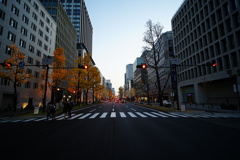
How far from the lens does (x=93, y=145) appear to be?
15.1 ft

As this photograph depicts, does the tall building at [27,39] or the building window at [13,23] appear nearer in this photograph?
the tall building at [27,39]

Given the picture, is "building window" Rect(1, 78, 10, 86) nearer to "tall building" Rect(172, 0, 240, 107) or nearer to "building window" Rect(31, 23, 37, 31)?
"building window" Rect(31, 23, 37, 31)

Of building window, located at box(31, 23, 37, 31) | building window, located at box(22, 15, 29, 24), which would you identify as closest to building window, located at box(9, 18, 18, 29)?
building window, located at box(22, 15, 29, 24)

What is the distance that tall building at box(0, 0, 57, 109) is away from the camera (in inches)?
848

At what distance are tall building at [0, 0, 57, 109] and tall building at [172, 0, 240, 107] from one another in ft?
113

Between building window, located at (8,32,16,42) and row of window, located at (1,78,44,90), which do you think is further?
building window, located at (8,32,16,42)

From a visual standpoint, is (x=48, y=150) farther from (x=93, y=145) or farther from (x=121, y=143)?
(x=121, y=143)

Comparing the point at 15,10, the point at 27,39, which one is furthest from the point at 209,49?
the point at 15,10

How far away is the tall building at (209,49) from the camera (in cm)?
2402

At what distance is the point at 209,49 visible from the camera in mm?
29359

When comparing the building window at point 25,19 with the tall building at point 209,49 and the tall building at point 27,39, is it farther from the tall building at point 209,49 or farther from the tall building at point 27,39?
the tall building at point 209,49

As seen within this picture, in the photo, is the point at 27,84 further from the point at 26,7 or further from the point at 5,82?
the point at 26,7

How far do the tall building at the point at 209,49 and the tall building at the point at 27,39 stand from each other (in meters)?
34.4

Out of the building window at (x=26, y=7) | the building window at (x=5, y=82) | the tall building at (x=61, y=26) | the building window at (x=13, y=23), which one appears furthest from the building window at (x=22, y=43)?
the tall building at (x=61, y=26)
